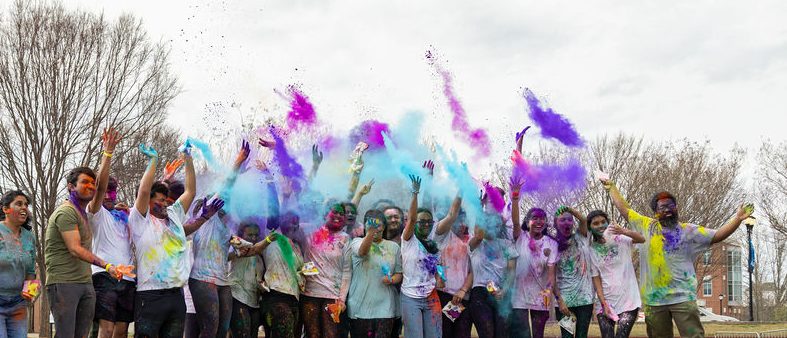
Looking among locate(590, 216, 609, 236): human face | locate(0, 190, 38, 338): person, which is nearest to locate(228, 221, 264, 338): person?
locate(0, 190, 38, 338): person

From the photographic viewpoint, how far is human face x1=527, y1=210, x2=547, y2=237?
8.66 m

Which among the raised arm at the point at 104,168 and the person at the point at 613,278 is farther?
the person at the point at 613,278

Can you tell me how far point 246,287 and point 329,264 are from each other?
0.92 meters

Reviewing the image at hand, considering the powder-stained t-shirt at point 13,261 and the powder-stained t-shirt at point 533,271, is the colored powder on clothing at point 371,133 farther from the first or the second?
the powder-stained t-shirt at point 13,261

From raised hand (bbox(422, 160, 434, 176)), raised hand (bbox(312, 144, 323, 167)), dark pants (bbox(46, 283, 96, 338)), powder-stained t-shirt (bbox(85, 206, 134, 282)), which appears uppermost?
raised hand (bbox(312, 144, 323, 167))

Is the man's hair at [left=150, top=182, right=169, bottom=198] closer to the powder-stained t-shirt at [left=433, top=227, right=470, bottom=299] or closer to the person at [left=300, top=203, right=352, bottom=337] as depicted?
the person at [left=300, top=203, right=352, bottom=337]

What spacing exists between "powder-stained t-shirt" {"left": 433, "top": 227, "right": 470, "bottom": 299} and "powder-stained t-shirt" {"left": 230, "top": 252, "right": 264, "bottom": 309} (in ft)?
6.65

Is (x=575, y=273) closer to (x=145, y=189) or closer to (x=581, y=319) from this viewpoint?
(x=581, y=319)

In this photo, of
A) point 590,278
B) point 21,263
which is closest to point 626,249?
point 590,278

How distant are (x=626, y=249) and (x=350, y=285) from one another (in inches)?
131

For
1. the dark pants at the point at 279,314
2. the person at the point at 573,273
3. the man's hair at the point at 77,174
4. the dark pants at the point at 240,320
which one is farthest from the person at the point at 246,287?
the person at the point at 573,273

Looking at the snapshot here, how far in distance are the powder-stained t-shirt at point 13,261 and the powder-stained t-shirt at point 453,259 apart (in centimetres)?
418

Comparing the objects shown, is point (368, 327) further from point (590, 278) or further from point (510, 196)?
point (590, 278)

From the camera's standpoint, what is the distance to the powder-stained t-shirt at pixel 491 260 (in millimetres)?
8414
